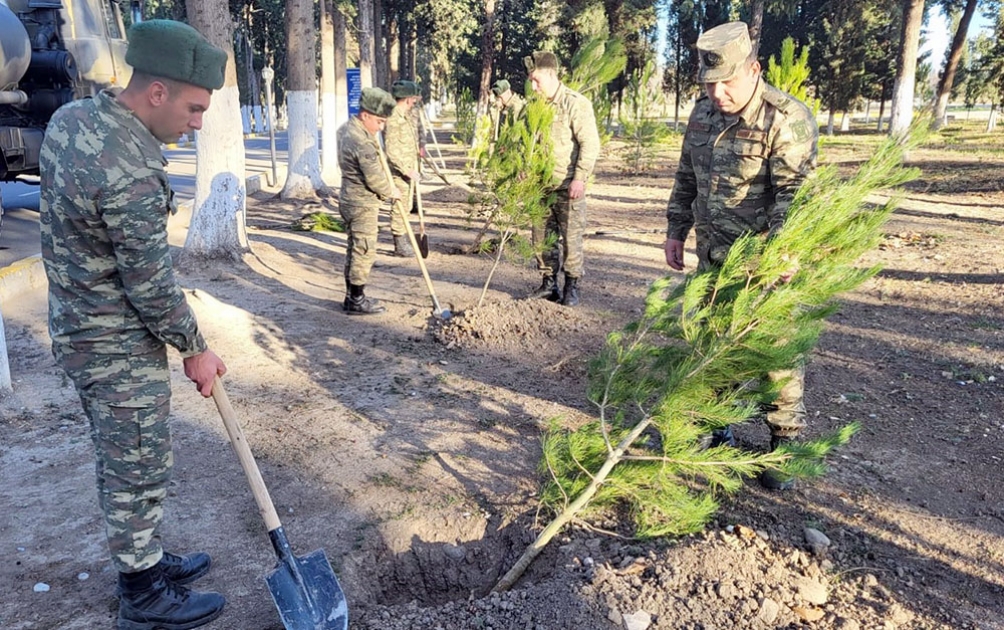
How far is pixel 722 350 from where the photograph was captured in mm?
2311

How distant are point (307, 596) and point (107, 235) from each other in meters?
1.20

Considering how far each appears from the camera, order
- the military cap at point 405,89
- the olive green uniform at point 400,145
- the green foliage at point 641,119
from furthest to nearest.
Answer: the green foliage at point 641,119, the olive green uniform at point 400,145, the military cap at point 405,89

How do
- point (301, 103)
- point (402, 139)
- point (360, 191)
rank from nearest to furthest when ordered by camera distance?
point (360, 191) → point (402, 139) → point (301, 103)

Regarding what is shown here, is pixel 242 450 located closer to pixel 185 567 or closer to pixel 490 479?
pixel 185 567

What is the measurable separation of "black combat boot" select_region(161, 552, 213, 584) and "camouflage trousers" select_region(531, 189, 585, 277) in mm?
3539

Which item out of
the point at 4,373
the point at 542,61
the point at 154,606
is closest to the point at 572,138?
the point at 542,61

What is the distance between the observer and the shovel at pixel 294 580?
2111 mm

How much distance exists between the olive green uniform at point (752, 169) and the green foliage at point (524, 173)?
222 cm

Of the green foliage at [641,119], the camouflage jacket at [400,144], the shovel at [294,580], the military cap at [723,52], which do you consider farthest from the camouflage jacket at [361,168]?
the green foliage at [641,119]

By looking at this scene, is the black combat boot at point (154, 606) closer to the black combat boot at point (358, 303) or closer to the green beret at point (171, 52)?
the green beret at point (171, 52)

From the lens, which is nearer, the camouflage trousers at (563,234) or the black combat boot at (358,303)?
the camouflage trousers at (563,234)

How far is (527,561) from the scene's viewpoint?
2.46 metres

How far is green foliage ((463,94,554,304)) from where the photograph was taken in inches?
211

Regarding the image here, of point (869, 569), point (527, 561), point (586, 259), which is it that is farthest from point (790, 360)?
point (586, 259)
